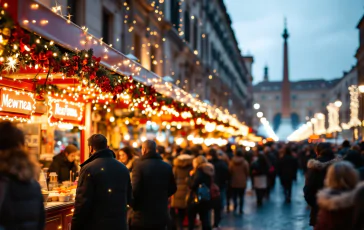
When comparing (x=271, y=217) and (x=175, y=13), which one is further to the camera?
(x=175, y=13)

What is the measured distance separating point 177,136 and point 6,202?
2321 cm

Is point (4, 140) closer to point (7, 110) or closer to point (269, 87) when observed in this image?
point (7, 110)

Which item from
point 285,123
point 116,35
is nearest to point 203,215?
point 116,35

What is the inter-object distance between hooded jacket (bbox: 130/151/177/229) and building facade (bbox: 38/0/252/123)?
9.60ft

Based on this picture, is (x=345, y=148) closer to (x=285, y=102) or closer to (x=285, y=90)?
(x=285, y=90)

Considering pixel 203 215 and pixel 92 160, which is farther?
pixel 203 215

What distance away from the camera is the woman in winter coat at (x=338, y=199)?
18.8ft

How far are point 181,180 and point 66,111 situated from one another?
3476mm

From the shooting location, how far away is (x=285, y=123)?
98.6 m

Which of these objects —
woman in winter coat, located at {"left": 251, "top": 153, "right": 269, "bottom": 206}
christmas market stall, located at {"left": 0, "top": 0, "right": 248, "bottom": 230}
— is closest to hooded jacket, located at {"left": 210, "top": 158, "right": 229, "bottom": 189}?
christmas market stall, located at {"left": 0, "top": 0, "right": 248, "bottom": 230}

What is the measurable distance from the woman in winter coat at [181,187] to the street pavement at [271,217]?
5.62ft

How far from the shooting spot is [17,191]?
5.00 metres

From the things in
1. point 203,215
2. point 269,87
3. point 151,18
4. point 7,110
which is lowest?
point 203,215

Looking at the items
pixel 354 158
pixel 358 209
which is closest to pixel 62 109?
pixel 354 158
